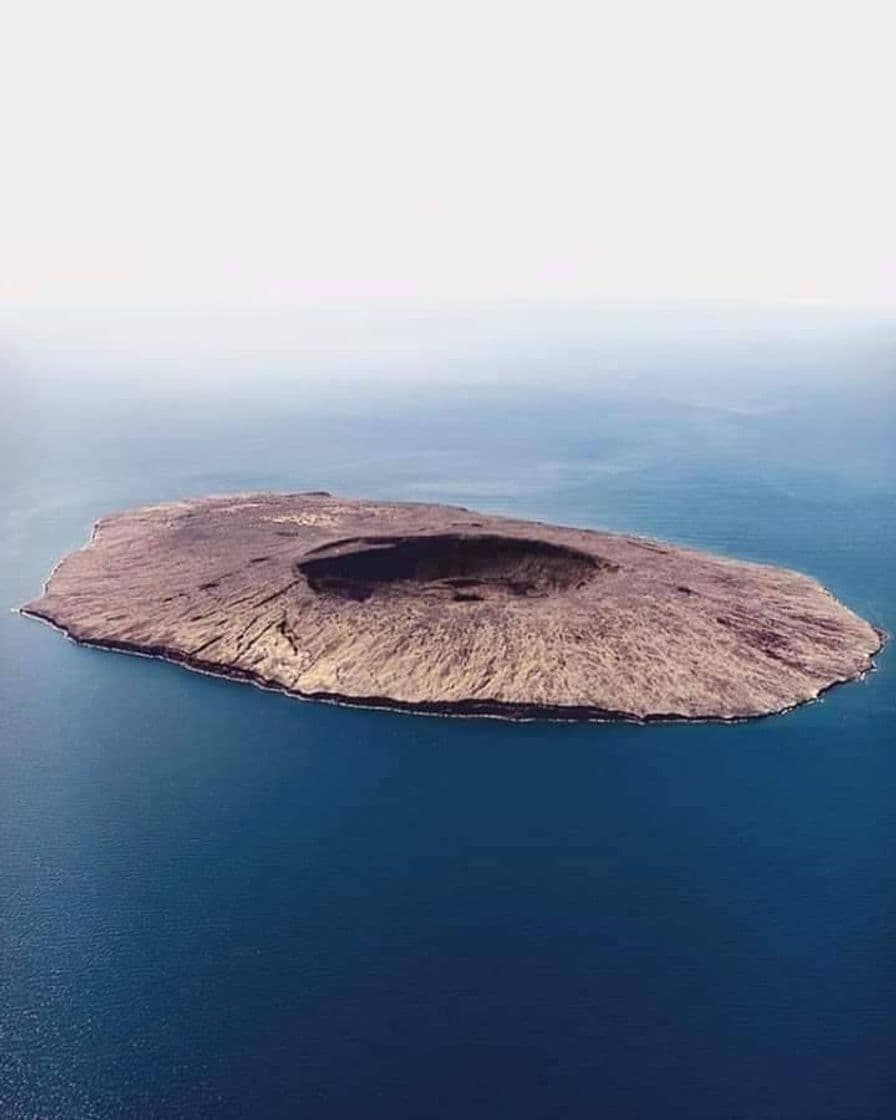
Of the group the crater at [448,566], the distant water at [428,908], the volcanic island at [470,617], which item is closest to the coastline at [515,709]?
the volcanic island at [470,617]

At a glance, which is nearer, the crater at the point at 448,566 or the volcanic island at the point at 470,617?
the volcanic island at the point at 470,617

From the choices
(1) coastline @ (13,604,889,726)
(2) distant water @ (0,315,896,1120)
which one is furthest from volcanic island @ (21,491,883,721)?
(2) distant water @ (0,315,896,1120)

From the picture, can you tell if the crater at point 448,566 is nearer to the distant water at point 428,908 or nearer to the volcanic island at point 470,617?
the volcanic island at point 470,617

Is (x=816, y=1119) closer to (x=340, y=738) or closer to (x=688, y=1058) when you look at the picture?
(x=688, y=1058)

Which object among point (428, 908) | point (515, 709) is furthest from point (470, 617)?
point (428, 908)

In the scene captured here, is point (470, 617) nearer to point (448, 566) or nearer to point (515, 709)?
point (515, 709)

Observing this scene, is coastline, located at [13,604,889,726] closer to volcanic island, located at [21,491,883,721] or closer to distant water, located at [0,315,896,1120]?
volcanic island, located at [21,491,883,721]
